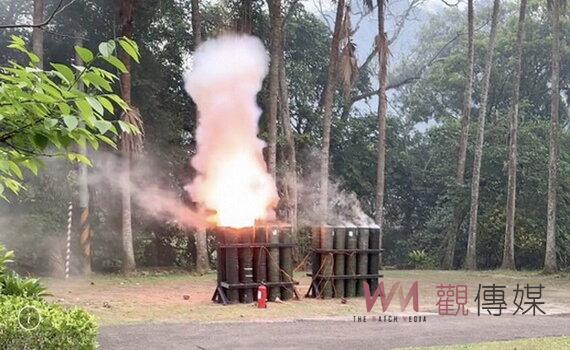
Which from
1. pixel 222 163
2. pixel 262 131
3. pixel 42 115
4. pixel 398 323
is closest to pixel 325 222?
pixel 262 131

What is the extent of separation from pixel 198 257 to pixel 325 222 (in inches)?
206

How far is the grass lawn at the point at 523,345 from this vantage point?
9234 mm

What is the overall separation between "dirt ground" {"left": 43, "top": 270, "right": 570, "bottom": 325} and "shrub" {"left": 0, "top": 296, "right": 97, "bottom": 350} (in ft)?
A: 21.8

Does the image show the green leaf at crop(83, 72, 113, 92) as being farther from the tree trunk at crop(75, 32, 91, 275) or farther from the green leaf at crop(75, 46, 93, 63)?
the tree trunk at crop(75, 32, 91, 275)

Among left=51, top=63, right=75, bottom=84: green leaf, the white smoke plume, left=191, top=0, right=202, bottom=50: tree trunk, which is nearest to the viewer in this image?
left=51, top=63, right=75, bottom=84: green leaf

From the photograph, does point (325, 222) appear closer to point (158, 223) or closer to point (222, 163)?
point (158, 223)

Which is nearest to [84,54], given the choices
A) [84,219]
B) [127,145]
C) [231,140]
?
[231,140]

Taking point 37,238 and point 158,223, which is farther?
point 158,223

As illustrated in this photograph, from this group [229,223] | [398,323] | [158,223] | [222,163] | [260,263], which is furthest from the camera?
[158,223]

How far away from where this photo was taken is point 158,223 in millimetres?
27312

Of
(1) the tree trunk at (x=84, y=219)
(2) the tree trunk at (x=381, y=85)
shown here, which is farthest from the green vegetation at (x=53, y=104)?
(2) the tree trunk at (x=381, y=85)

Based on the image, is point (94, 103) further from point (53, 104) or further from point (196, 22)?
point (196, 22)

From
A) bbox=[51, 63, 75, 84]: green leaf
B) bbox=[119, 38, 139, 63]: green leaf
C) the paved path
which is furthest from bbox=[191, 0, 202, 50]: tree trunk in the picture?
bbox=[51, 63, 75, 84]: green leaf

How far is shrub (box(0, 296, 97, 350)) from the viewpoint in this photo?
16.3ft
